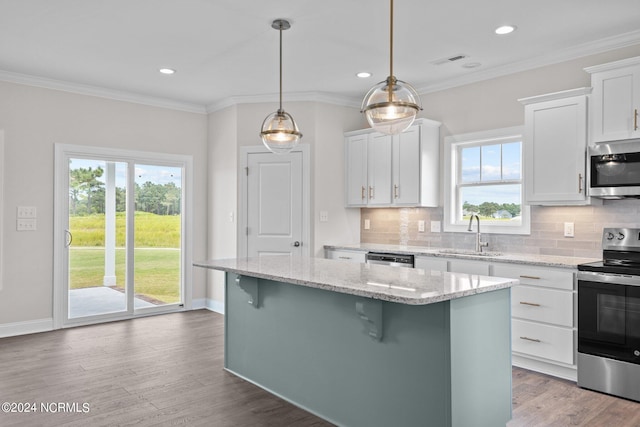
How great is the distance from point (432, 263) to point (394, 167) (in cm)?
125

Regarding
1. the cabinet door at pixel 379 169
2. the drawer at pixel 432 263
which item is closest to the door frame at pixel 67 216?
the cabinet door at pixel 379 169

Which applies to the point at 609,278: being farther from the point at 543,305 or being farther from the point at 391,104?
the point at 391,104

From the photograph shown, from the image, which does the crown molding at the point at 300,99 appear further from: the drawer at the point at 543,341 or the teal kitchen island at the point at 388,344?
the drawer at the point at 543,341

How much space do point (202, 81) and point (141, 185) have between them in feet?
5.13

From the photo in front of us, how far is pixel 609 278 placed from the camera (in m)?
3.26

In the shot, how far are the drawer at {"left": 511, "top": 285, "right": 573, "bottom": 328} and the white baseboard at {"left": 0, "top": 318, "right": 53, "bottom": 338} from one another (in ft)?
15.3

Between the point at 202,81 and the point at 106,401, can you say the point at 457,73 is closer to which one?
the point at 202,81

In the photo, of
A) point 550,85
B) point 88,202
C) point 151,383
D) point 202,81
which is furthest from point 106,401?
point 550,85

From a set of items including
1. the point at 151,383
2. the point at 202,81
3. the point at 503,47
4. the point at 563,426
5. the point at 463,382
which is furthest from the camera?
the point at 202,81

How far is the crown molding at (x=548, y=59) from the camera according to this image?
12.3ft

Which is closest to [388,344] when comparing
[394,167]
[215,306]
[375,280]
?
[375,280]

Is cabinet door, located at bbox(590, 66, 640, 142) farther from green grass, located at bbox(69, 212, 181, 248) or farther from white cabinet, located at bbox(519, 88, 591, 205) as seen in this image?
green grass, located at bbox(69, 212, 181, 248)

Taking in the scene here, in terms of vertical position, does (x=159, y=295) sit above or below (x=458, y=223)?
below

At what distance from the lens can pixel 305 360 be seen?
303 cm
